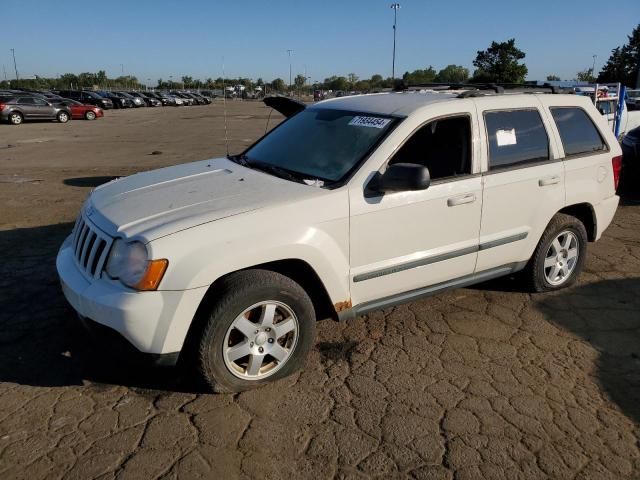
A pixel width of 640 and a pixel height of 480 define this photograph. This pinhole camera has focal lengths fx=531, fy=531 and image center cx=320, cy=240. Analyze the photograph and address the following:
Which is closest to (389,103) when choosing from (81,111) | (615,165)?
(615,165)

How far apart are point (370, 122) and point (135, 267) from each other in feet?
6.20

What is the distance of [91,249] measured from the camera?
10.3 ft

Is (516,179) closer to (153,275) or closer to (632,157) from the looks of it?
(153,275)

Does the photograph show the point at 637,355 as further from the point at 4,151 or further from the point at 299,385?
the point at 4,151

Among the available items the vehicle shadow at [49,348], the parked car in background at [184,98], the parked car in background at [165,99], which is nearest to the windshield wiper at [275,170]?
the vehicle shadow at [49,348]

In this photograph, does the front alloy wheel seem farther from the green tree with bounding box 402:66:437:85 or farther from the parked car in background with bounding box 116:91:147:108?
the parked car in background with bounding box 116:91:147:108

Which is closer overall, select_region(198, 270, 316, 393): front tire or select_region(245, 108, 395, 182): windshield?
select_region(198, 270, 316, 393): front tire

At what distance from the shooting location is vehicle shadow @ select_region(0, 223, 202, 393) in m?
3.30

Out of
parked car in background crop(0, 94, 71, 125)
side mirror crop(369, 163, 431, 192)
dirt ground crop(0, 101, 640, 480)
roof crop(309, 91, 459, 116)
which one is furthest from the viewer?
parked car in background crop(0, 94, 71, 125)

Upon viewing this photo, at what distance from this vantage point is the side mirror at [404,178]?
317 cm

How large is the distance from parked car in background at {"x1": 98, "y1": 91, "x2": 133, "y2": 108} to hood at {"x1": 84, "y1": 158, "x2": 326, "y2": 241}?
1773 inches

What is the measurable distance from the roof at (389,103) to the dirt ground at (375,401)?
5.29 feet

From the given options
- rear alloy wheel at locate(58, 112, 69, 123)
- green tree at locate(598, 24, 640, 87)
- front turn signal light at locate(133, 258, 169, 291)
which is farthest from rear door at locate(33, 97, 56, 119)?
green tree at locate(598, 24, 640, 87)

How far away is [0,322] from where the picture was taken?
398 centimetres
